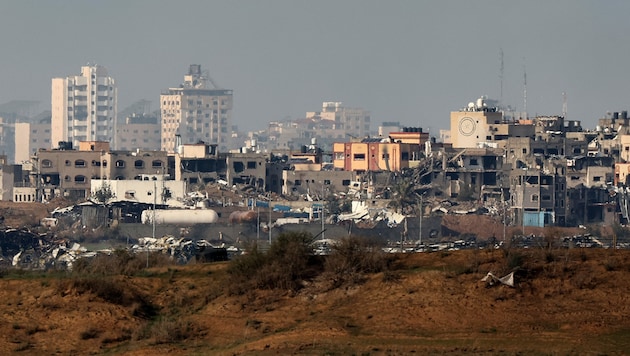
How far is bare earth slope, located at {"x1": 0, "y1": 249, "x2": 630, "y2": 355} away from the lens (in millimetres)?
34500

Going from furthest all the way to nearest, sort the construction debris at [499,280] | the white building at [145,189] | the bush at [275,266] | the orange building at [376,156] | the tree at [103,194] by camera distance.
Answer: the orange building at [376,156] → the white building at [145,189] → the tree at [103,194] → the bush at [275,266] → the construction debris at [499,280]

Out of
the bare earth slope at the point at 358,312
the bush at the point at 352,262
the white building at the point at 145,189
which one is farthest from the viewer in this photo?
the white building at the point at 145,189

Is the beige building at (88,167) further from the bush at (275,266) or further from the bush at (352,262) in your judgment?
the bush at (352,262)

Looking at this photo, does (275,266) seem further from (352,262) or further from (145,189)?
(145,189)

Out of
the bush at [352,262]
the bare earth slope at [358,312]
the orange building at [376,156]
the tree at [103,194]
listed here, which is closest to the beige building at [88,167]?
the tree at [103,194]

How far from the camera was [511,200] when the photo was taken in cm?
14325

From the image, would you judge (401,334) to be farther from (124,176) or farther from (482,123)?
(482,123)

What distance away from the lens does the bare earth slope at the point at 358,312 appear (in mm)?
34500

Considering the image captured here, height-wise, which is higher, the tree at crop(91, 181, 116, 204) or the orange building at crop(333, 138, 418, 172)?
the orange building at crop(333, 138, 418, 172)

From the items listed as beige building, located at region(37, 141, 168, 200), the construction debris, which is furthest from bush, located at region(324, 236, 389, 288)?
beige building, located at region(37, 141, 168, 200)

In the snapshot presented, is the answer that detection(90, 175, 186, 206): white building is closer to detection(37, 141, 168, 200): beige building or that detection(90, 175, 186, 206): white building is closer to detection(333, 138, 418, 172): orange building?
detection(37, 141, 168, 200): beige building

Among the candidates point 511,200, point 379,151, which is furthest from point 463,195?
point 379,151

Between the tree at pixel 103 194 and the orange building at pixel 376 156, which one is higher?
the orange building at pixel 376 156

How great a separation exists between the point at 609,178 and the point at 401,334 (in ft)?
402
